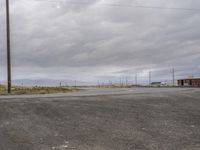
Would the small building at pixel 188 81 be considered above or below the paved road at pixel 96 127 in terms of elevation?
above

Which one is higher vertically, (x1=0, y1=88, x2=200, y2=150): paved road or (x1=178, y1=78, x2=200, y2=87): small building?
(x1=178, y1=78, x2=200, y2=87): small building

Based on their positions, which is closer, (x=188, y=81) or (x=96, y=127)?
(x=96, y=127)

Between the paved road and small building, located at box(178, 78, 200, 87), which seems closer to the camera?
the paved road

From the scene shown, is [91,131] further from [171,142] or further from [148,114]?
[148,114]

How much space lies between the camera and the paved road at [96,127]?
8055 millimetres

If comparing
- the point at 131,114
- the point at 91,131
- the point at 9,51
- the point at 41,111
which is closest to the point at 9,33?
the point at 9,51

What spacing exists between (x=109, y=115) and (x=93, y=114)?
64 cm

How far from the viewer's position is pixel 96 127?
32.8 ft

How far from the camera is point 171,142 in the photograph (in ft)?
27.2

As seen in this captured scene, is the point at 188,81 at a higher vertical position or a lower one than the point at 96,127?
higher

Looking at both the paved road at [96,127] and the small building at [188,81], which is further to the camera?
the small building at [188,81]

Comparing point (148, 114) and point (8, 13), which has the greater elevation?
point (8, 13)

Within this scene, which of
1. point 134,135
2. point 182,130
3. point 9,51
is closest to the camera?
point 134,135

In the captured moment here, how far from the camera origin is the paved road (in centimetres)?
805
